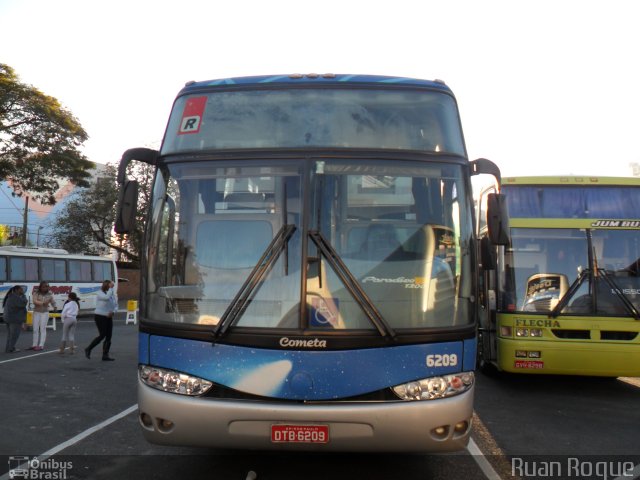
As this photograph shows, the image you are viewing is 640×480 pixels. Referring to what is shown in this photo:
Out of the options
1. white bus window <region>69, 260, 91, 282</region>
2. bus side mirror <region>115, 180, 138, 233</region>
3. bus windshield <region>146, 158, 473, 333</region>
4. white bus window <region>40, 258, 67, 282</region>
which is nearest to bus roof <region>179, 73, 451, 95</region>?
bus windshield <region>146, 158, 473, 333</region>

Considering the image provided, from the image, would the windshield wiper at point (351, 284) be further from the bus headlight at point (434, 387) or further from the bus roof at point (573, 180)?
the bus roof at point (573, 180)

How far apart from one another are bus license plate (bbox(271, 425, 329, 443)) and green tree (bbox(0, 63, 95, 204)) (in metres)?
27.1

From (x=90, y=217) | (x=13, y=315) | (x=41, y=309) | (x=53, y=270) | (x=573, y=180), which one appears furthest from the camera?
(x=90, y=217)

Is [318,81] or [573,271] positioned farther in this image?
[573,271]

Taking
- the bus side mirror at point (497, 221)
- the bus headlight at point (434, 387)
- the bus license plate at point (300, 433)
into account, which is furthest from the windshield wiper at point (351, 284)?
the bus side mirror at point (497, 221)

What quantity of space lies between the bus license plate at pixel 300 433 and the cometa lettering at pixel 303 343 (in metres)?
0.55

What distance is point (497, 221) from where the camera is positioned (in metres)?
5.48

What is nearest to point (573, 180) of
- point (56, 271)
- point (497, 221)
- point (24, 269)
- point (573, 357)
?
point (573, 357)

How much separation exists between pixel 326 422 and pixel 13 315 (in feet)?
41.4

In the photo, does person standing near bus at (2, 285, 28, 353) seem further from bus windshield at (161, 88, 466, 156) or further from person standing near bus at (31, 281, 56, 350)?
bus windshield at (161, 88, 466, 156)

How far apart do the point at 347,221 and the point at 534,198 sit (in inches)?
226

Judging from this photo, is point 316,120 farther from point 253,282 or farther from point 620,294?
point 620,294

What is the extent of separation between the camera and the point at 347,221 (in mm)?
4926

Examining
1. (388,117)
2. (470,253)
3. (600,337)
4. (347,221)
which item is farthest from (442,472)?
(600,337)
